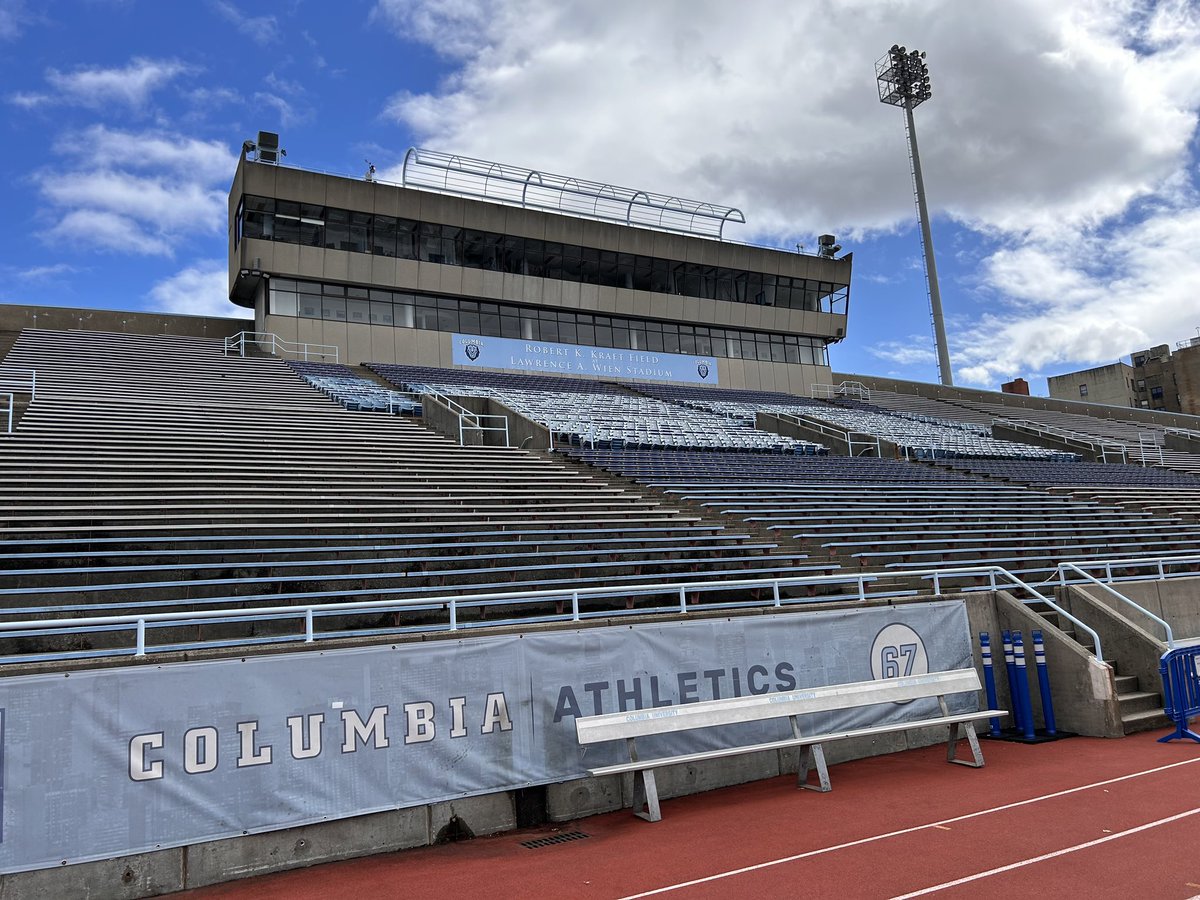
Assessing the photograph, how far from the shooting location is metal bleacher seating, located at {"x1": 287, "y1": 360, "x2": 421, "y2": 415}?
18344mm

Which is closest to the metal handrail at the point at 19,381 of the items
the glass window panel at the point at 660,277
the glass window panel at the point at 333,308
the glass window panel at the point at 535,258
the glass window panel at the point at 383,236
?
the glass window panel at the point at 333,308

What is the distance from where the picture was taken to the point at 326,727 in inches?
225

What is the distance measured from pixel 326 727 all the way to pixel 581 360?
1005 inches

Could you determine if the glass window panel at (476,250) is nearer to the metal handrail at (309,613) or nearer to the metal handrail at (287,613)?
the metal handrail at (309,613)

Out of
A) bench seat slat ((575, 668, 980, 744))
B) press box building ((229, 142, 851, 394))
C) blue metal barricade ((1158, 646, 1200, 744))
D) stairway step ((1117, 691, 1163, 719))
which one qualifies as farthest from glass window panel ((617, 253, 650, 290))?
bench seat slat ((575, 668, 980, 744))

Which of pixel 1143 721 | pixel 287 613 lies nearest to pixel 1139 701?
pixel 1143 721

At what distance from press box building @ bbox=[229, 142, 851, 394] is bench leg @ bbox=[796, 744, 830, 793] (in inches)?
876

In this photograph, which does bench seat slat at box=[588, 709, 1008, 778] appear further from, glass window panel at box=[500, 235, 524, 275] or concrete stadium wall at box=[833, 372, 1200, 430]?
concrete stadium wall at box=[833, 372, 1200, 430]

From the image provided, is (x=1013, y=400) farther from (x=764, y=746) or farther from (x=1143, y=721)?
(x=764, y=746)

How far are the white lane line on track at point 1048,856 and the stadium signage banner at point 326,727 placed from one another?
8.21 ft

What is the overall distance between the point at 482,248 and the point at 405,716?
82.6 feet

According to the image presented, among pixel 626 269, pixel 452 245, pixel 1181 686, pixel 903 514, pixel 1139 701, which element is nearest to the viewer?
pixel 1181 686

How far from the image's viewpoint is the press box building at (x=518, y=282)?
86.1ft

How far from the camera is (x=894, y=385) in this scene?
38156mm
